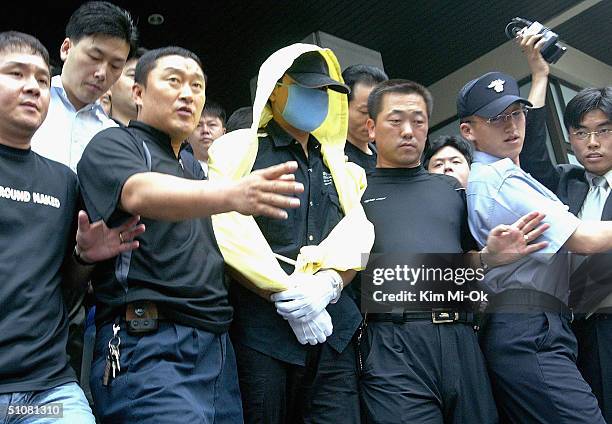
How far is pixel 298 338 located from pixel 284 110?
0.81 m

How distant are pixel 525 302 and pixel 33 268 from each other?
1631mm

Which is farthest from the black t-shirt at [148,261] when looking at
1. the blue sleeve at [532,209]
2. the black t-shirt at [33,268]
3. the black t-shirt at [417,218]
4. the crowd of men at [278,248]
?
the blue sleeve at [532,209]

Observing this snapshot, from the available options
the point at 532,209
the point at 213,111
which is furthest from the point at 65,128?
the point at 532,209

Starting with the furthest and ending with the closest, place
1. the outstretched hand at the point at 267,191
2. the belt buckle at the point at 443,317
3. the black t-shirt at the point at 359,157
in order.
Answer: the black t-shirt at the point at 359,157 < the belt buckle at the point at 443,317 < the outstretched hand at the point at 267,191

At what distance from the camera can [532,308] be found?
2432mm

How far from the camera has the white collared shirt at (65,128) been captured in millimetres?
2459

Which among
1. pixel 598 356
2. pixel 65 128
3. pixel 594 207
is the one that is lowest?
Result: pixel 598 356

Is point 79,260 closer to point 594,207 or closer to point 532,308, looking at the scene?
point 532,308

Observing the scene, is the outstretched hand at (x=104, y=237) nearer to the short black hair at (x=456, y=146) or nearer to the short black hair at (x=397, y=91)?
the short black hair at (x=397, y=91)

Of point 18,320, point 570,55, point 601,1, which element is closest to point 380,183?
point 18,320

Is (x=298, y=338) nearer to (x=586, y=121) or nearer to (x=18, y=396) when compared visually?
(x=18, y=396)

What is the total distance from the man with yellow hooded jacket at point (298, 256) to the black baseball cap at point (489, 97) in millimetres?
589

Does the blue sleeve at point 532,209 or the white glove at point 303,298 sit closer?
the white glove at point 303,298

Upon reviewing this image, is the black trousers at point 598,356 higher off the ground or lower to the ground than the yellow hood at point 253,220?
lower
